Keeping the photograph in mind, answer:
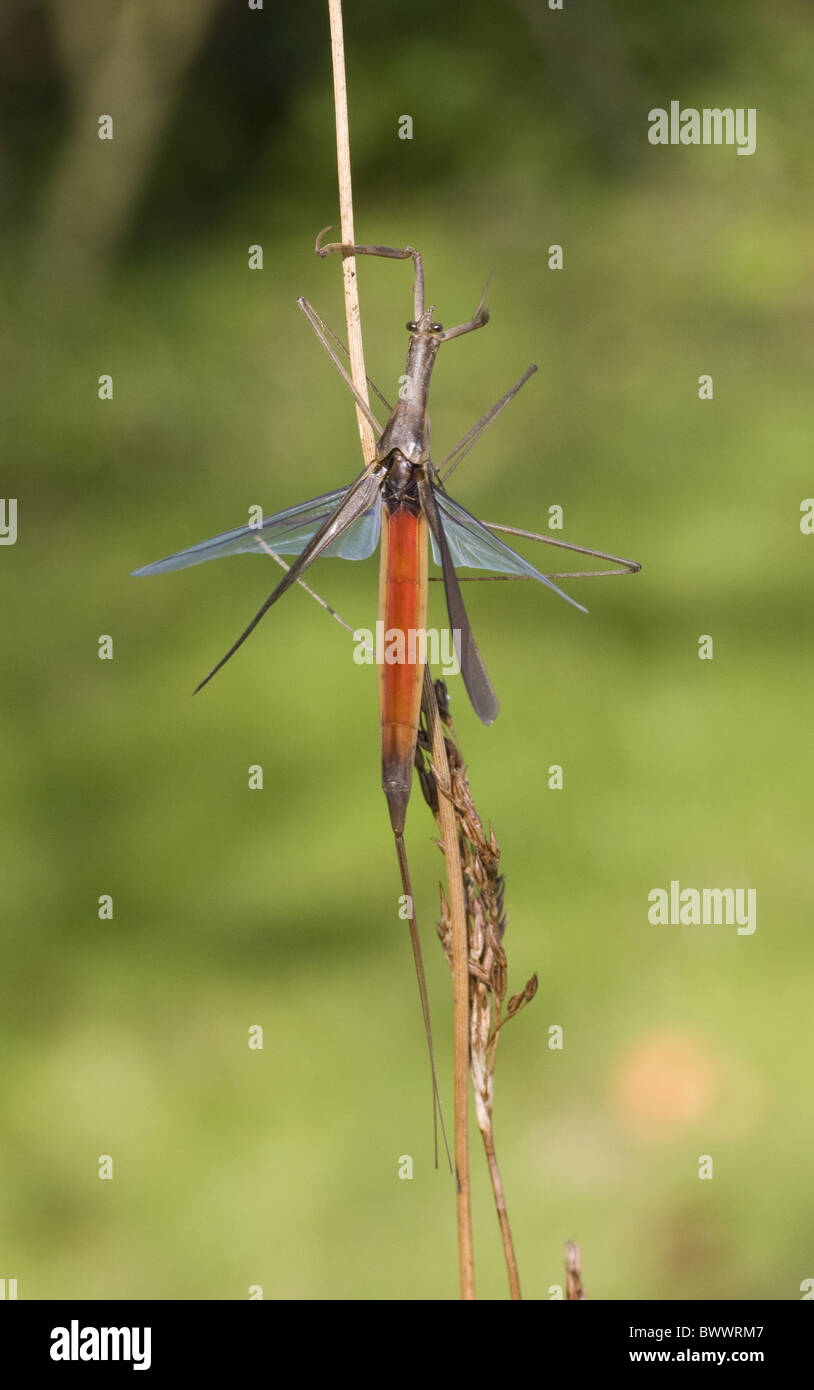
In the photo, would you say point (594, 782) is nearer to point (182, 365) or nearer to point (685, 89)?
point (182, 365)

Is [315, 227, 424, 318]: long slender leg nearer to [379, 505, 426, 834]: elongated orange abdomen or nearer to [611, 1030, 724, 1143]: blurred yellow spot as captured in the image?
[379, 505, 426, 834]: elongated orange abdomen

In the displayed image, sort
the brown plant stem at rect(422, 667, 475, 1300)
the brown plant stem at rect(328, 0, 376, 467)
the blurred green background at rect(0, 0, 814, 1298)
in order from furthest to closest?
the blurred green background at rect(0, 0, 814, 1298)
the brown plant stem at rect(328, 0, 376, 467)
the brown plant stem at rect(422, 667, 475, 1300)

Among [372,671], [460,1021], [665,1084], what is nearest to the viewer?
[460,1021]

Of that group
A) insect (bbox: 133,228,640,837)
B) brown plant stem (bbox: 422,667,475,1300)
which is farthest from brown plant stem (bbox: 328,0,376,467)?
brown plant stem (bbox: 422,667,475,1300)

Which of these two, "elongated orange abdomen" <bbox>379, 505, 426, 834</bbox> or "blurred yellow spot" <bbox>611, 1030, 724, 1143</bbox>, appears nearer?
"elongated orange abdomen" <bbox>379, 505, 426, 834</bbox>

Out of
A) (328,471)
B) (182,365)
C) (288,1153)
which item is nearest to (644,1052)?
(288,1153)

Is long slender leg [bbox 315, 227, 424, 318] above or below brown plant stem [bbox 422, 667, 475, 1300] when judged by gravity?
above

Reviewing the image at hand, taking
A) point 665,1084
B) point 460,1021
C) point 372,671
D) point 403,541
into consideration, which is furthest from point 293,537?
point 372,671

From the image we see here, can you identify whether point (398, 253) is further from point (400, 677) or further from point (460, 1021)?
point (460, 1021)

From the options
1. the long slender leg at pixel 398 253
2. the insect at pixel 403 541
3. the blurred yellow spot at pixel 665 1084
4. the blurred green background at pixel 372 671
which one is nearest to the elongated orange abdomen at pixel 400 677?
the insect at pixel 403 541
